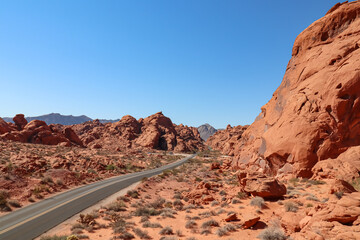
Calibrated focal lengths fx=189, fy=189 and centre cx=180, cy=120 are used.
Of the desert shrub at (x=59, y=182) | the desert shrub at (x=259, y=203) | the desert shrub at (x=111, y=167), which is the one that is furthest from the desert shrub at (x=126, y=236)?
the desert shrub at (x=111, y=167)

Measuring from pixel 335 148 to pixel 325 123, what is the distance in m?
2.61

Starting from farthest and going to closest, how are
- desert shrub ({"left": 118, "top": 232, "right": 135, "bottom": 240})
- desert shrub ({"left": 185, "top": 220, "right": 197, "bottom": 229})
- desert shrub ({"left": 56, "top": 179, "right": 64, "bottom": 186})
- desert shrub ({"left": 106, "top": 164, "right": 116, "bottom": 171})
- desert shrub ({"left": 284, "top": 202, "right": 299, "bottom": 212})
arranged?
desert shrub ({"left": 106, "top": 164, "right": 116, "bottom": 171}), desert shrub ({"left": 56, "top": 179, "right": 64, "bottom": 186}), desert shrub ({"left": 185, "top": 220, "right": 197, "bottom": 229}), desert shrub ({"left": 284, "top": 202, "right": 299, "bottom": 212}), desert shrub ({"left": 118, "top": 232, "right": 135, "bottom": 240})

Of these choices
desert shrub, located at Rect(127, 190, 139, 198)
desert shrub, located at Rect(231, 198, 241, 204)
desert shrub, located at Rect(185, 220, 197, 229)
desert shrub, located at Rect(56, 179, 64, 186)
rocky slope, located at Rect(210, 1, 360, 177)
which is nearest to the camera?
desert shrub, located at Rect(185, 220, 197, 229)

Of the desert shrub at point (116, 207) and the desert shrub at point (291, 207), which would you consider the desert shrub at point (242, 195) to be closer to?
the desert shrub at point (291, 207)

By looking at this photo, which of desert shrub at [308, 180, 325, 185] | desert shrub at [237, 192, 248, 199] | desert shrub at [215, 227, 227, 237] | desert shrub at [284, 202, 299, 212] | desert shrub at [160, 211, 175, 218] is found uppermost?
desert shrub at [308, 180, 325, 185]

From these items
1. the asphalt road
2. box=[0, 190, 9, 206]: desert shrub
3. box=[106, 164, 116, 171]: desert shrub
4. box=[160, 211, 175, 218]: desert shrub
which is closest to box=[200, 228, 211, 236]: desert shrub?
box=[160, 211, 175, 218]: desert shrub

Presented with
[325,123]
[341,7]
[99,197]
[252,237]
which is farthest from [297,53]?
[99,197]

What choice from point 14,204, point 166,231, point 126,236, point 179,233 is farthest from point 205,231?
point 14,204

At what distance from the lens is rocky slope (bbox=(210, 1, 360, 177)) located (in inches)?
754

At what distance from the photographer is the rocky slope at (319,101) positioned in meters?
19.1

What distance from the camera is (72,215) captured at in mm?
14422

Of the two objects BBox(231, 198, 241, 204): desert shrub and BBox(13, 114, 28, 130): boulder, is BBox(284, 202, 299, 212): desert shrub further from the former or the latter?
BBox(13, 114, 28, 130): boulder

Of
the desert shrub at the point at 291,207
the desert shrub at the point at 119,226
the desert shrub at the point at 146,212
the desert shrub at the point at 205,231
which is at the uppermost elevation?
the desert shrub at the point at 291,207

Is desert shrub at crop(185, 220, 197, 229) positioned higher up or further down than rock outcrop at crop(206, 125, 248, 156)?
further down
